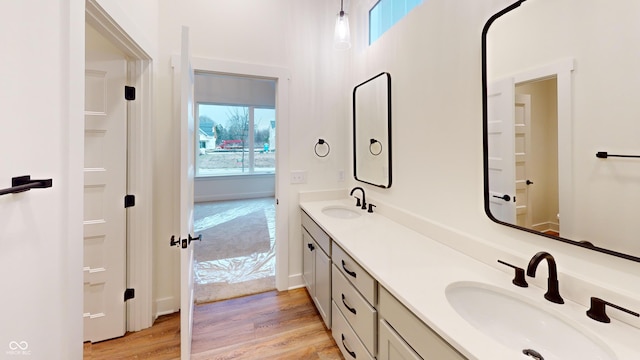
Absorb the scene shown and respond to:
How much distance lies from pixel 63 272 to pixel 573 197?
196 centimetres

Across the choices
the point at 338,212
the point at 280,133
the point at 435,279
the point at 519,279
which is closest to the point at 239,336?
the point at 338,212

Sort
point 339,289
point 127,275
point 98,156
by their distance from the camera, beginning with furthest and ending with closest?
point 127,275 < point 98,156 < point 339,289

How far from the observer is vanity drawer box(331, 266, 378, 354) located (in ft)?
3.93

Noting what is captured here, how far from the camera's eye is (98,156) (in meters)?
1.78

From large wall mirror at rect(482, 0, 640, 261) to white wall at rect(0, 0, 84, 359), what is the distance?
70.8 inches

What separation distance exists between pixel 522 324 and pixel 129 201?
238 cm

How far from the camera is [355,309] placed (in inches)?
53.8

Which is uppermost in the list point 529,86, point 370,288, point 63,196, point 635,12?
point 635,12

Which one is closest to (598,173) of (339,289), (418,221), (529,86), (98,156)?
(529,86)

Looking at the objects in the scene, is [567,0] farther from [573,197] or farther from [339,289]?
[339,289]

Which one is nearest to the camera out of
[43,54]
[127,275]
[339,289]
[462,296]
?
[43,54]

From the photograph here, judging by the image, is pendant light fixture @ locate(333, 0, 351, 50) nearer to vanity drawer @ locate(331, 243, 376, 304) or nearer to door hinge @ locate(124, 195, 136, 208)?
vanity drawer @ locate(331, 243, 376, 304)

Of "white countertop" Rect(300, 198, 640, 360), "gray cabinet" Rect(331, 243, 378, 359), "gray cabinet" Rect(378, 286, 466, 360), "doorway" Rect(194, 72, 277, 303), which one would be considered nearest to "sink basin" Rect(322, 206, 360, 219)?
"white countertop" Rect(300, 198, 640, 360)

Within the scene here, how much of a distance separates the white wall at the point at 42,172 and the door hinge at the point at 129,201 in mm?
851
